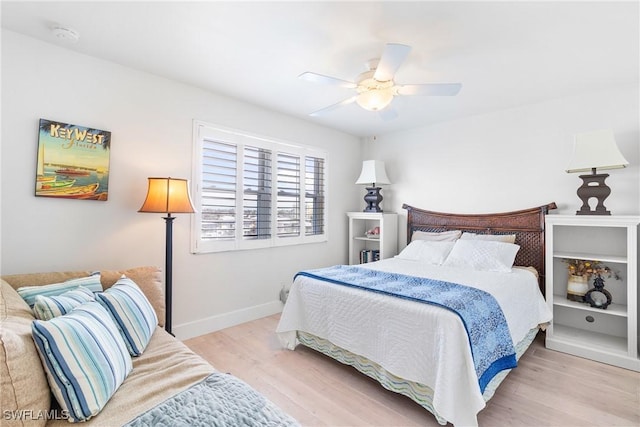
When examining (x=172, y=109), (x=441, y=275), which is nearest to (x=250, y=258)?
(x=172, y=109)

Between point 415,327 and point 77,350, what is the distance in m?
1.75

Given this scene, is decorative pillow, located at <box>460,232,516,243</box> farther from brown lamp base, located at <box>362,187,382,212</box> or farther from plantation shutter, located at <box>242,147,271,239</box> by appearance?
plantation shutter, located at <box>242,147,271,239</box>

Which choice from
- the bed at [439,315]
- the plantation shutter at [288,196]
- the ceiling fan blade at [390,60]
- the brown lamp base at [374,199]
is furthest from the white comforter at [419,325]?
the ceiling fan blade at [390,60]

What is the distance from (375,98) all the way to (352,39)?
17.0 inches

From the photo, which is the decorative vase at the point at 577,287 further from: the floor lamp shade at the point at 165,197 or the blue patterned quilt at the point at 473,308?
the floor lamp shade at the point at 165,197

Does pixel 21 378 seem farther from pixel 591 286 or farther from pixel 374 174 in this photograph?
pixel 591 286

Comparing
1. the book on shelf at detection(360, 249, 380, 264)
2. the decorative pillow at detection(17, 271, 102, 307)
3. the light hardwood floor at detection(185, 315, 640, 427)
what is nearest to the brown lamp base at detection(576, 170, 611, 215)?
the light hardwood floor at detection(185, 315, 640, 427)

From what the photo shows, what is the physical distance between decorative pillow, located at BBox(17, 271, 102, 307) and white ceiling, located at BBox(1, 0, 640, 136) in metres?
1.68

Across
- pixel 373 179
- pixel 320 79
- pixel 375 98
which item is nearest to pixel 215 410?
pixel 320 79

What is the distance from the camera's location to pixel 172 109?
9.39 feet

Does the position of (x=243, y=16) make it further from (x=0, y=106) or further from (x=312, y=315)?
(x=312, y=315)

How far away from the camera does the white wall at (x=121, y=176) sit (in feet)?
6.88

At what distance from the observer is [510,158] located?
346cm

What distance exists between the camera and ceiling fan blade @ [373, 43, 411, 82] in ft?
5.63
